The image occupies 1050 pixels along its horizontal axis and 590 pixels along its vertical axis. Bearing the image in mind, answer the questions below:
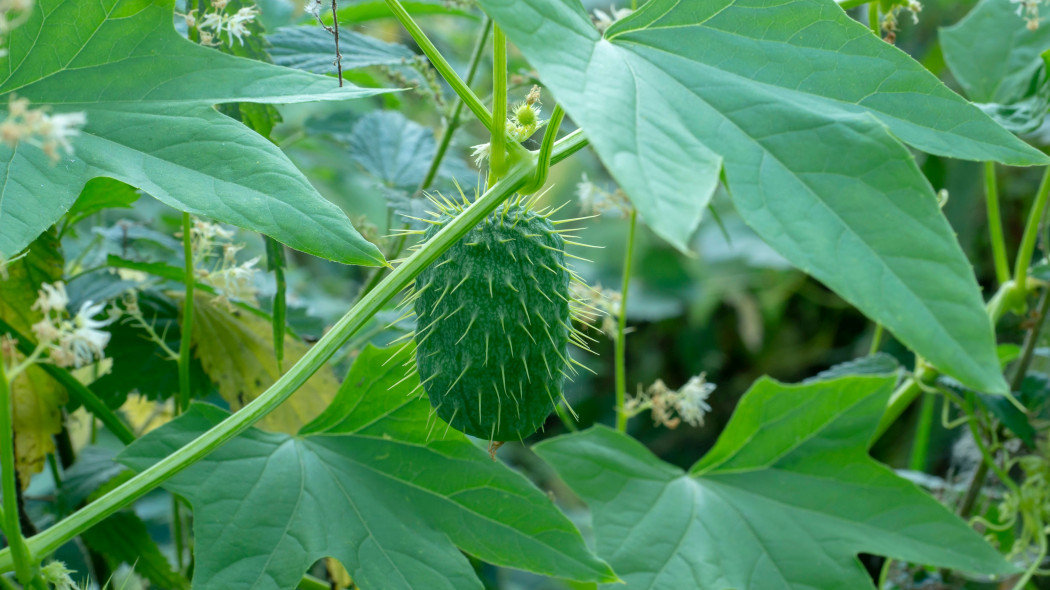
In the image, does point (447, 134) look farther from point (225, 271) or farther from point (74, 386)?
point (74, 386)

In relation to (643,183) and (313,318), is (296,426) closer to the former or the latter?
(313,318)

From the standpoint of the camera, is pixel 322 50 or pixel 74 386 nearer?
pixel 74 386

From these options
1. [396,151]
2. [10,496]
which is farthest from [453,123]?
[10,496]

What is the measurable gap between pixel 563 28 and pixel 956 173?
2421mm

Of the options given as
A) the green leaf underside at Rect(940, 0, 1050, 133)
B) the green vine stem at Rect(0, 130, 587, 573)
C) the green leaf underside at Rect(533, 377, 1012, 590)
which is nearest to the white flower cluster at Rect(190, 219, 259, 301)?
the green vine stem at Rect(0, 130, 587, 573)

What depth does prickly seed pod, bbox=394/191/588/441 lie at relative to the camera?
72 cm

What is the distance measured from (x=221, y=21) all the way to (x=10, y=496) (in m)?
0.47

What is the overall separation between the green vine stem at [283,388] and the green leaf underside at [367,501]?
13 cm

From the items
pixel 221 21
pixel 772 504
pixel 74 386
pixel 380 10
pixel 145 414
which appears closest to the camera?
pixel 221 21

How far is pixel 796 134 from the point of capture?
63 centimetres

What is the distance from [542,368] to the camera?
745mm

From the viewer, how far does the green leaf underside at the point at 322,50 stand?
1062 millimetres

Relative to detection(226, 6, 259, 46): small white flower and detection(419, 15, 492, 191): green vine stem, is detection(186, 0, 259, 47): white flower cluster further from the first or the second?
detection(419, 15, 492, 191): green vine stem

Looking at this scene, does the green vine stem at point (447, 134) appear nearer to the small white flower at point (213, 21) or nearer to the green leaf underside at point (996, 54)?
the small white flower at point (213, 21)
